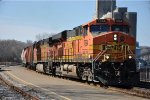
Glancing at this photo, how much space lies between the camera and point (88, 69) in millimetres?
21031

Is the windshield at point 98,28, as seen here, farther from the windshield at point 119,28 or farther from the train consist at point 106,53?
the windshield at point 119,28

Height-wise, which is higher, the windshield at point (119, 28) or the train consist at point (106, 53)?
the windshield at point (119, 28)

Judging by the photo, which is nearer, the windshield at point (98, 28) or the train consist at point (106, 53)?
the train consist at point (106, 53)

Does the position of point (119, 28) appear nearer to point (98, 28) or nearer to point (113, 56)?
point (98, 28)

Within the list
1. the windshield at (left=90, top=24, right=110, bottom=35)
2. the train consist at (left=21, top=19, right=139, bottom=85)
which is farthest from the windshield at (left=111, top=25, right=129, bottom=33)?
the windshield at (left=90, top=24, right=110, bottom=35)

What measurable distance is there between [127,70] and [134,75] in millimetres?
466

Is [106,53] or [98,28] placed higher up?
[98,28]

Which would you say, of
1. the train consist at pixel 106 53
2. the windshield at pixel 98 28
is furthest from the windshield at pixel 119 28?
the windshield at pixel 98 28

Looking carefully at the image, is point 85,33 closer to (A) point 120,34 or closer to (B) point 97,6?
(A) point 120,34

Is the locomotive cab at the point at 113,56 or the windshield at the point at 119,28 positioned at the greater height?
the windshield at the point at 119,28


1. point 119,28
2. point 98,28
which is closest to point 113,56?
point 119,28

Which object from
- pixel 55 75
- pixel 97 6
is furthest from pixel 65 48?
pixel 97 6

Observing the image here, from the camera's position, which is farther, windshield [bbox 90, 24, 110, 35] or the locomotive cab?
windshield [bbox 90, 24, 110, 35]

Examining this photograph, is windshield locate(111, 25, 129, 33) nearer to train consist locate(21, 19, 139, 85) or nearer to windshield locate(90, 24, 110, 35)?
train consist locate(21, 19, 139, 85)
